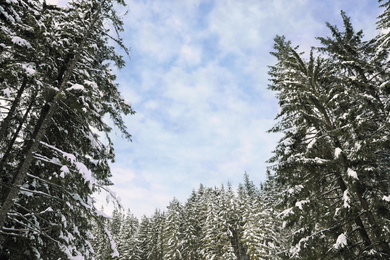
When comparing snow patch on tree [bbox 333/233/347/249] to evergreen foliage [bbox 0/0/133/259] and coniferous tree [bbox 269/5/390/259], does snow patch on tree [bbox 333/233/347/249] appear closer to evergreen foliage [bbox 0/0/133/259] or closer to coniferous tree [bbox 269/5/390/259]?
coniferous tree [bbox 269/5/390/259]

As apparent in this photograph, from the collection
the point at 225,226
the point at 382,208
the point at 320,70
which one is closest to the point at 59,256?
the point at 382,208

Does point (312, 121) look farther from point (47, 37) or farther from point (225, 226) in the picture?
point (225, 226)

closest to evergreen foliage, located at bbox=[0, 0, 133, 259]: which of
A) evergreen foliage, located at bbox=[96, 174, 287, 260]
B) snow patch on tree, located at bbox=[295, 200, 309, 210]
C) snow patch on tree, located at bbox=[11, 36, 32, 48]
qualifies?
snow patch on tree, located at bbox=[11, 36, 32, 48]

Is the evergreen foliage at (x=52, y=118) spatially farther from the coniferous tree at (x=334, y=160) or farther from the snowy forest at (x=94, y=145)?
the coniferous tree at (x=334, y=160)

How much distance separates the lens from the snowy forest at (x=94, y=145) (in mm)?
6730

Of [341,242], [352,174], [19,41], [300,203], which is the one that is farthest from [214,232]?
[19,41]

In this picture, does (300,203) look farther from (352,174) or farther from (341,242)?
(352,174)

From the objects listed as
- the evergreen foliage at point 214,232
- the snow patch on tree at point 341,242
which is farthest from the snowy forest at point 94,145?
the evergreen foliage at point 214,232

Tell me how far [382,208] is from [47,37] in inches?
512

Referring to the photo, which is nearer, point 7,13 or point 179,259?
point 7,13

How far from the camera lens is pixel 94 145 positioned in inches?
315

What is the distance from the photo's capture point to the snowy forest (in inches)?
265

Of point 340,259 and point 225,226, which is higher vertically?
point 225,226

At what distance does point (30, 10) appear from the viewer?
24.8 feet
